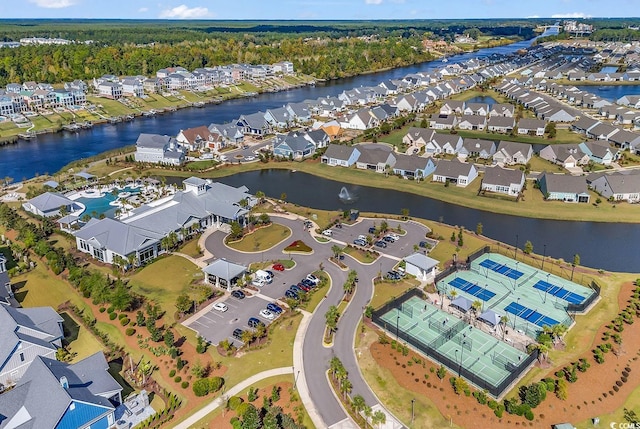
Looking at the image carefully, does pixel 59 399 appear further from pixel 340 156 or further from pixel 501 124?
pixel 501 124

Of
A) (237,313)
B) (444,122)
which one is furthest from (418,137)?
(237,313)

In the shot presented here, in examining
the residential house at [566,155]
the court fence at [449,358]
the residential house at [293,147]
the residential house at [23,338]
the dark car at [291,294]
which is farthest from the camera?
the residential house at [293,147]

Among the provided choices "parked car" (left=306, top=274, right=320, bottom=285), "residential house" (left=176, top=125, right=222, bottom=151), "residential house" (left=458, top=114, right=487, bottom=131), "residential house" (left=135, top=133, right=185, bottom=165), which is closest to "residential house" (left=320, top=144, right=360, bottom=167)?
"residential house" (left=176, top=125, right=222, bottom=151)

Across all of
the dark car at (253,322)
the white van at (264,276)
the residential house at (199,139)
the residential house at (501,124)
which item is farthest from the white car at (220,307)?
the residential house at (501,124)

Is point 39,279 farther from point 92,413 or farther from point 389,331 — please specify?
point 389,331

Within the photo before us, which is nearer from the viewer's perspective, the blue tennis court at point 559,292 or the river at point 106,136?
the blue tennis court at point 559,292

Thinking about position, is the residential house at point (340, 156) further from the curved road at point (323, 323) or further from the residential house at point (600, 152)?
the residential house at point (600, 152)

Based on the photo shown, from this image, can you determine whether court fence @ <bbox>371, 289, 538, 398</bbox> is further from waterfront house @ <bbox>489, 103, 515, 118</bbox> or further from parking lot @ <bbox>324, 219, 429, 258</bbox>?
waterfront house @ <bbox>489, 103, 515, 118</bbox>

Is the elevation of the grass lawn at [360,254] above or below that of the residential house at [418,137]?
below
